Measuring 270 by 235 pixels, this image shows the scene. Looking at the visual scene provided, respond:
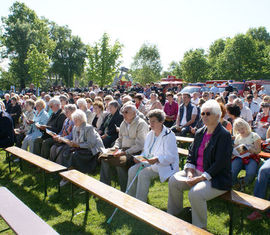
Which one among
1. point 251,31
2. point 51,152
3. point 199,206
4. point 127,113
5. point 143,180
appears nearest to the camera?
point 199,206

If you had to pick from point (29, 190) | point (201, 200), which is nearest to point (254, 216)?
point (201, 200)

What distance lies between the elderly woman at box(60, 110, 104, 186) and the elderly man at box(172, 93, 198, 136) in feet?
10.6

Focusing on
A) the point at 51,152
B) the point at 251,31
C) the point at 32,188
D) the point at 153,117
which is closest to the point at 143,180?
the point at 153,117

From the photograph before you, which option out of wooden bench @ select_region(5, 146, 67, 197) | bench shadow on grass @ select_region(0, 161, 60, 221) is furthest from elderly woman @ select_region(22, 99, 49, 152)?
bench shadow on grass @ select_region(0, 161, 60, 221)

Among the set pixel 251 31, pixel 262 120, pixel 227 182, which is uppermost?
Result: pixel 251 31

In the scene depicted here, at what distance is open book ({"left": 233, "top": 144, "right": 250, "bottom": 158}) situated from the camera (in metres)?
3.98

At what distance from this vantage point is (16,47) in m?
39.2

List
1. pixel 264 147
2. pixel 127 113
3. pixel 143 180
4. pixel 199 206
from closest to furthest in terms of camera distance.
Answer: pixel 199 206 → pixel 143 180 → pixel 127 113 → pixel 264 147

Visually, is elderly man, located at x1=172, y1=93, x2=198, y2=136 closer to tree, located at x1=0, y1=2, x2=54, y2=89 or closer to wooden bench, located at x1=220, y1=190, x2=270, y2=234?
wooden bench, located at x1=220, y1=190, x2=270, y2=234

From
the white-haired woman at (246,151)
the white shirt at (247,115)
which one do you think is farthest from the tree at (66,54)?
the white-haired woman at (246,151)

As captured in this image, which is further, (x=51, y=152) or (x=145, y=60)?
(x=145, y=60)

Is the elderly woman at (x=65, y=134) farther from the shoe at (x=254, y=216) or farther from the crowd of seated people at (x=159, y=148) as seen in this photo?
the shoe at (x=254, y=216)

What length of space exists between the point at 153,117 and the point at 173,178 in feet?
3.20

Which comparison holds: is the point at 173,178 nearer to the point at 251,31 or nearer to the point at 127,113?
the point at 127,113
